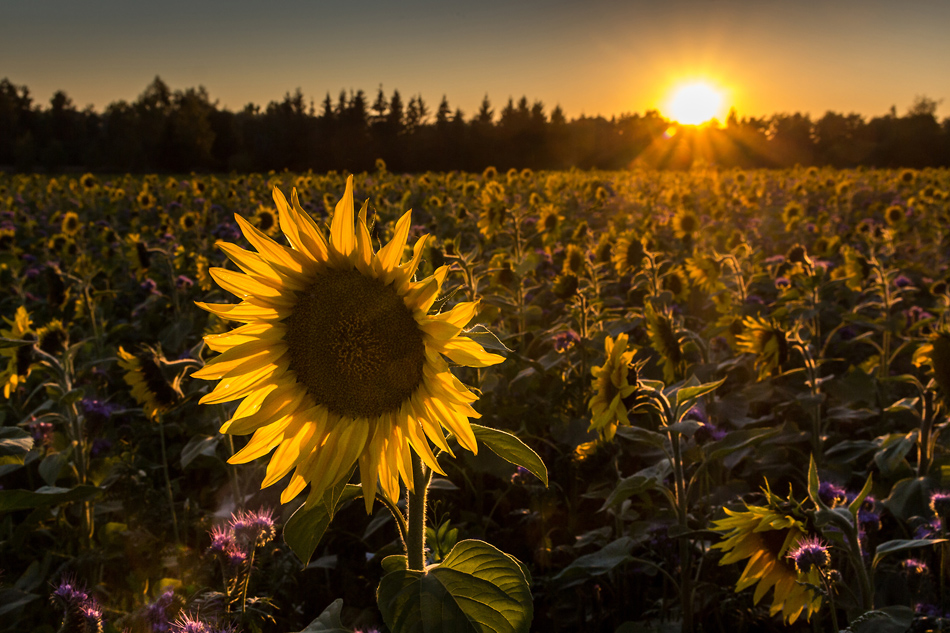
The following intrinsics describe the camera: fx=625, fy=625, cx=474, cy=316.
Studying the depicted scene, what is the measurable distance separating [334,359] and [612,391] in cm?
128

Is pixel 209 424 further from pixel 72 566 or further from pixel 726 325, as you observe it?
pixel 726 325

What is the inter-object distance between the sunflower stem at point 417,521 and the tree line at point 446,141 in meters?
36.4

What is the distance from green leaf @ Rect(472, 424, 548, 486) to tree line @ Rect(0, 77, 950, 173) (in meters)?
36.5

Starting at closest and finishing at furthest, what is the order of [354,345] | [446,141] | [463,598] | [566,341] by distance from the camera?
[463,598], [354,345], [566,341], [446,141]

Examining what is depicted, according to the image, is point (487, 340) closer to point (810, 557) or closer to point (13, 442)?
point (810, 557)

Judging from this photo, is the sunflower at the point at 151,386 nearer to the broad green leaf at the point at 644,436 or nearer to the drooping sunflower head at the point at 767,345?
the broad green leaf at the point at 644,436

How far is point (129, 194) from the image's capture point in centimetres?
1323

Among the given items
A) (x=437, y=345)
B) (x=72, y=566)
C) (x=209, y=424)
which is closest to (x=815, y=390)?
(x=437, y=345)

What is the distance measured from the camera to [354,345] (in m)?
1.32

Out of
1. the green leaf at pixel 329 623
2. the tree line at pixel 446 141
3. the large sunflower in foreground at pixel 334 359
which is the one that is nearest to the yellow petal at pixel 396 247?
the large sunflower in foreground at pixel 334 359

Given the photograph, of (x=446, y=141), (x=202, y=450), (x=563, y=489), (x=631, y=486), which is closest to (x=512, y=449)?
(x=631, y=486)

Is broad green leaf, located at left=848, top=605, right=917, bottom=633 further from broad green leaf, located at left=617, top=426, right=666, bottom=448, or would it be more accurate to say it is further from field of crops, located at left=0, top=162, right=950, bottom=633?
broad green leaf, located at left=617, top=426, right=666, bottom=448

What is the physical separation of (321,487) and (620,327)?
2274mm

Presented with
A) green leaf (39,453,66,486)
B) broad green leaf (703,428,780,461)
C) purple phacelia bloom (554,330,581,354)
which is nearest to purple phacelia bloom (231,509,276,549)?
green leaf (39,453,66,486)
